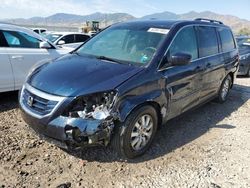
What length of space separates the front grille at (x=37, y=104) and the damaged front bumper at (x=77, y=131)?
14cm

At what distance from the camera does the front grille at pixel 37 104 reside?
3.41m

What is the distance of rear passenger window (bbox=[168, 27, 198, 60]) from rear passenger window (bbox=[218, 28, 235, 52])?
4.99ft

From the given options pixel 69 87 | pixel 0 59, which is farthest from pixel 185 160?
pixel 0 59

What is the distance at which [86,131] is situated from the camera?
3.29m

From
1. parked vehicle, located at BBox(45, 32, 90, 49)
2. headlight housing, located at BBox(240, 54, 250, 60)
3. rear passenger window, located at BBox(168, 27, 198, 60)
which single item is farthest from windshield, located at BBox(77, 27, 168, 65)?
parked vehicle, located at BBox(45, 32, 90, 49)

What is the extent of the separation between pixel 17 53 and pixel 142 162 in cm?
345

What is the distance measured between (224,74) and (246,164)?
2683mm

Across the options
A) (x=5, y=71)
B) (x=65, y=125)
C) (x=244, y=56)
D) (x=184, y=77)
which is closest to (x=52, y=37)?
(x=5, y=71)

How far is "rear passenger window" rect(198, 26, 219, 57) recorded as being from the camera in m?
5.23

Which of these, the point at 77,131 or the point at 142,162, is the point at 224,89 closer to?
the point at 142,162

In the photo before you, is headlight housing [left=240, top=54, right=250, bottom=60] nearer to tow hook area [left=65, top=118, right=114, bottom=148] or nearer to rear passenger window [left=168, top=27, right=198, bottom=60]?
rear passenger window [left=168, top=27, right=198, bottom=60]

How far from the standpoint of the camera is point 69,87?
11.3 ft

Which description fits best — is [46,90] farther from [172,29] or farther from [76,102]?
[172,29]

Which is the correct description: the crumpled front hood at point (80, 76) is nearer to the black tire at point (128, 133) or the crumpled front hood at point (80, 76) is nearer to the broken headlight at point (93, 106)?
the broken headlight at point (93, 106)
